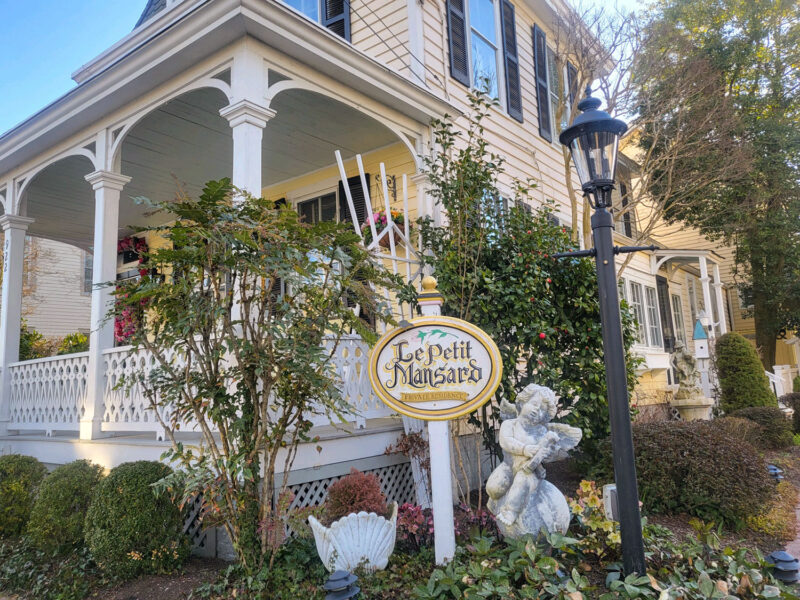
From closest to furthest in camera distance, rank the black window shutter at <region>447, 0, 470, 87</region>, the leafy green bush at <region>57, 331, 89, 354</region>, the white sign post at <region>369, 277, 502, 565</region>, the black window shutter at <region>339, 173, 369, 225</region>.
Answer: the white sign post at <region>369, 277, 502, 565</region> < the black window shutter at <region>339, 173, 369, 225</region> < the black window shutter at <region>447, 0, 470, 87</region> < the leafy green bush at <region>57, 331, 89, 354</region>

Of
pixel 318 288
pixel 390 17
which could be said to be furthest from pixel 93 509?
pixel 390 17

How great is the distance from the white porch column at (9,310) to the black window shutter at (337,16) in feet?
16.2

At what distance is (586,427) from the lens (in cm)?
552

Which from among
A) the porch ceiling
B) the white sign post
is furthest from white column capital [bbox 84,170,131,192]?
the white sign post

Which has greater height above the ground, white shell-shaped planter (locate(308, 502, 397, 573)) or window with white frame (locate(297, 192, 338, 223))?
window with white frame (locate(297, 192, 338, 223))

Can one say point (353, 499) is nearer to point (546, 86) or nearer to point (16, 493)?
point (16, 493)

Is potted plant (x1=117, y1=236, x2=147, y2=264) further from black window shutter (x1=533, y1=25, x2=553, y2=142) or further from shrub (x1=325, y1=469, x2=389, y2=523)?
shrub (x1=325, y1=469, x2=389, y2=523)

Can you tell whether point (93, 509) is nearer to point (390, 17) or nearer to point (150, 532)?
point (150, 532)

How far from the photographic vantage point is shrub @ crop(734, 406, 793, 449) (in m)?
8.77

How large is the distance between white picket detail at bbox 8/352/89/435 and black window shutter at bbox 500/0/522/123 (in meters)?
7.08

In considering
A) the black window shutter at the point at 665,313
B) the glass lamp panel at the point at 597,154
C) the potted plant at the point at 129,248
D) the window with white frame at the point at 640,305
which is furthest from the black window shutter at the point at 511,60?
the black window shutter at the point at 665,313

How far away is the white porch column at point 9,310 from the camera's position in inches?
283

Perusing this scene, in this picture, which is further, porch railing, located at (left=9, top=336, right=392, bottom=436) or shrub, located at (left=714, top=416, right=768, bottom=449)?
shrub, located at (left=714, top=416, right=768, bottom=449)

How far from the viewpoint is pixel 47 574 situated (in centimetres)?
443
